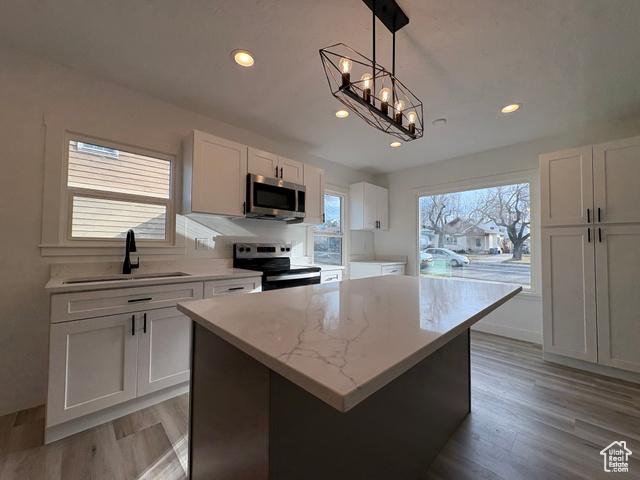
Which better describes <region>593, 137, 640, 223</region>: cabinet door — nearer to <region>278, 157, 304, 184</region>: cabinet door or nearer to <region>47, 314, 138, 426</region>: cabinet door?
<region>278, 157, 304, 184</region>: cabinet door

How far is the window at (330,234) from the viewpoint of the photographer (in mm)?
3913

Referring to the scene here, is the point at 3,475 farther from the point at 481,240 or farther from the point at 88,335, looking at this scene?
the point at 481,240

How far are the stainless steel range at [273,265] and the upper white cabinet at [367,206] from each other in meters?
1.37

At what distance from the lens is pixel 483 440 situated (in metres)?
1.57

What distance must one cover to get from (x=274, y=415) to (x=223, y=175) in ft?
7.41

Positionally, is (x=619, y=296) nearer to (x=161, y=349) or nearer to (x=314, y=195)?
(x=314, y=195)

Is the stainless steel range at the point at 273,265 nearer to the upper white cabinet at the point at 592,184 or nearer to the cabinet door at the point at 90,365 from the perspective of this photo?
the cabinet door at the point at 90,365

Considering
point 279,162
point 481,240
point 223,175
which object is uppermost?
point 279,162

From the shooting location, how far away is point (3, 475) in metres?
1.29

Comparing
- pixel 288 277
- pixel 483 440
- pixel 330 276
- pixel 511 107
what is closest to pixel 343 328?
pixel 483 440

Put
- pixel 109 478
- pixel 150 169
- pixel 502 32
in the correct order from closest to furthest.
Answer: pixel 109 478, pixel 502 32, pixel 150 169

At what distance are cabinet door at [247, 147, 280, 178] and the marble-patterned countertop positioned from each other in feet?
3.56

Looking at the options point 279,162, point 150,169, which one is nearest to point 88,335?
point 150,169

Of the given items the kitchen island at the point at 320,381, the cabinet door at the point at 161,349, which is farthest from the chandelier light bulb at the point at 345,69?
the cabinet door at the point at 161,349
